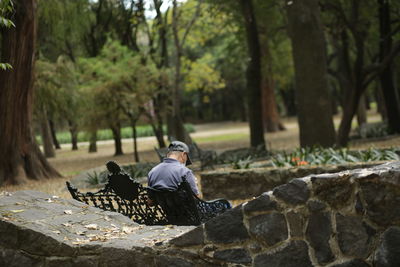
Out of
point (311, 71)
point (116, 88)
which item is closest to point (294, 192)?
point (311, 71)

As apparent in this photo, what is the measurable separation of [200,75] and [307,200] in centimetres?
3348

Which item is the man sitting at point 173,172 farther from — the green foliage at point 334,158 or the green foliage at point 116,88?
the green foliage at point 116,88

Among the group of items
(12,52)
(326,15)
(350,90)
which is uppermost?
(326,15)

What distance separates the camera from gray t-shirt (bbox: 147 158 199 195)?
23.5 feet

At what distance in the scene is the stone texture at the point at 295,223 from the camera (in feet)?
15.9

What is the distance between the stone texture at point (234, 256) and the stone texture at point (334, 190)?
0.73 meters

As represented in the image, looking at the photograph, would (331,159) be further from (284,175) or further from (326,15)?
(326,15)

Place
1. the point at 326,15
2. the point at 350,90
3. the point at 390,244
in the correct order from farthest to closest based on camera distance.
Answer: the point at 326,15, the point at 350,90, the point at 390,244

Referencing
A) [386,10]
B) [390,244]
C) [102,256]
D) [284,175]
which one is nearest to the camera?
[390,244]

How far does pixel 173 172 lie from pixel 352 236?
2.83 m

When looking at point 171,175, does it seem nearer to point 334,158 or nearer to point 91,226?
point 91,226

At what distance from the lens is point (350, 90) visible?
884 inches

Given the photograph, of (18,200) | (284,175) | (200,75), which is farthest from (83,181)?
(200,75)

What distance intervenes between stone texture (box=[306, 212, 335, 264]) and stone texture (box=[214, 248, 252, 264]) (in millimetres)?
527
